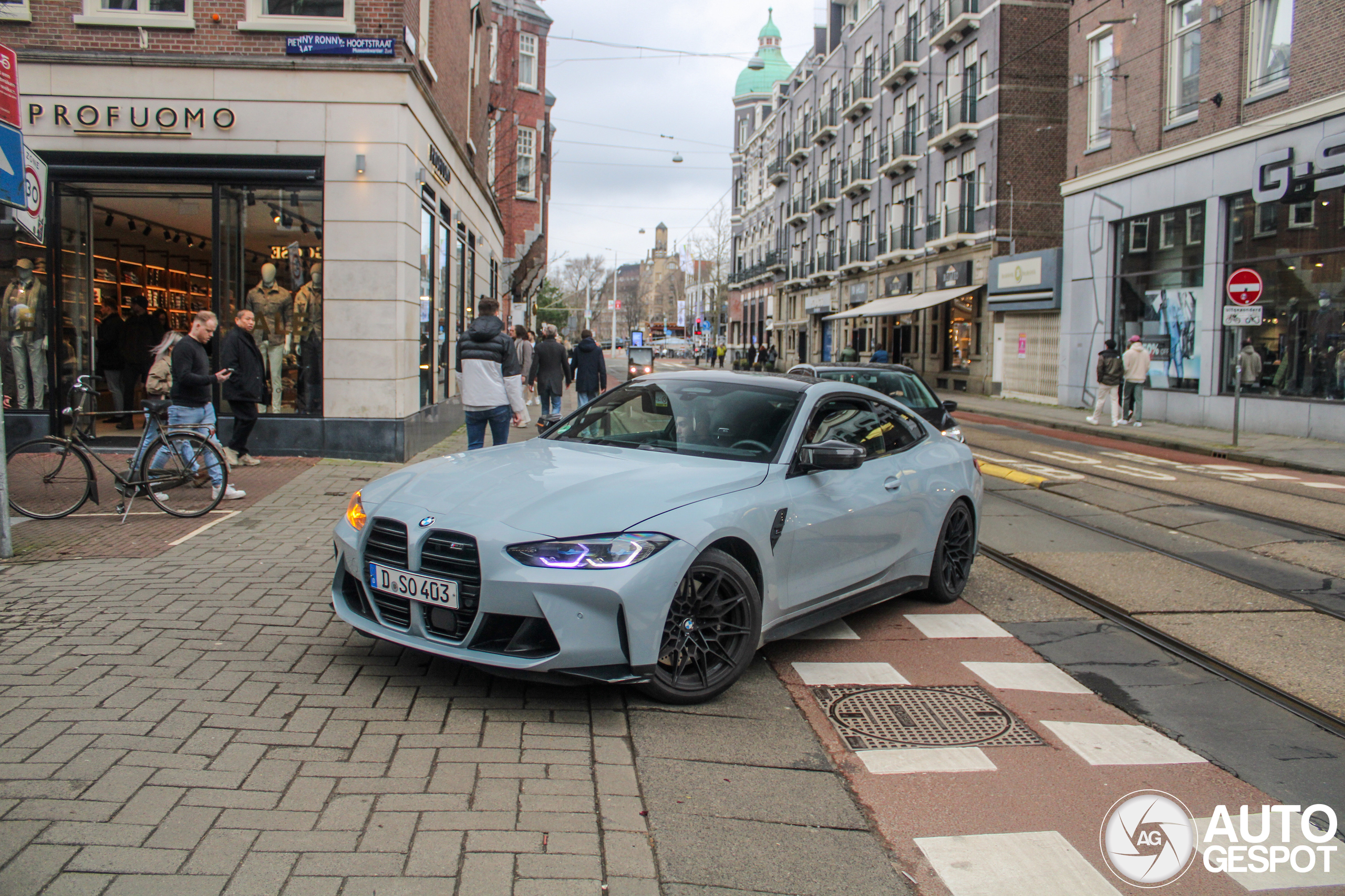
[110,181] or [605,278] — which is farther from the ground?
[605,278]

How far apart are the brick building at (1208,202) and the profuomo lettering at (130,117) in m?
17.6

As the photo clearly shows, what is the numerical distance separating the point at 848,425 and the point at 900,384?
573 centimetres

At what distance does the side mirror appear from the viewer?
479 cm

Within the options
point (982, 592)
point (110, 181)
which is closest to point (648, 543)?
point (982, 592)

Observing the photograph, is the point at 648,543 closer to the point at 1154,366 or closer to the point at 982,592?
the point at 982,592

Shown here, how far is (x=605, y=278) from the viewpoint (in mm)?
94625

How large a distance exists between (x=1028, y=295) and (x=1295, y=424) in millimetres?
12188

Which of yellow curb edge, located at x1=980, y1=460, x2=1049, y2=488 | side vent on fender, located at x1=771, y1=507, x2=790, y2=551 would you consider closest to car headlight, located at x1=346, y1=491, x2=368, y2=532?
side vent on fender, located at x1=771, y1=507, x2=790, y2=551

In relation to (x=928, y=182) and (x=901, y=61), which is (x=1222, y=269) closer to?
(x=928, y=182)

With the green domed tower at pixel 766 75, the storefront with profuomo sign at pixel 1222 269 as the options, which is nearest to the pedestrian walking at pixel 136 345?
the storefront with profuomo sign at pixel 1222 269

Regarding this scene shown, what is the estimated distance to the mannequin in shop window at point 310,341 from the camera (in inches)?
489

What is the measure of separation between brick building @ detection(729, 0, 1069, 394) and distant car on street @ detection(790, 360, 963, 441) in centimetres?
1897

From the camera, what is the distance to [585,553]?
391cm

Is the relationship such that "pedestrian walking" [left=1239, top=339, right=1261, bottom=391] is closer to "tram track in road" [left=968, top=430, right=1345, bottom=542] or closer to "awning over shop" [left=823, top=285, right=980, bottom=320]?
"tram track in road" [left=968, top=430, right=1345, bottom=542]
